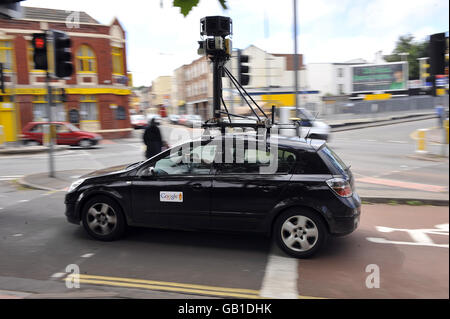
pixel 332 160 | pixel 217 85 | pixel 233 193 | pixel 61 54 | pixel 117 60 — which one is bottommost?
pixel 233 193

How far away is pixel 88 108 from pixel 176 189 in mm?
26798

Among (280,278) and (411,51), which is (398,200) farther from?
(411,51)

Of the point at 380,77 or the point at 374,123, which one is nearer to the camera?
the point at 374,123

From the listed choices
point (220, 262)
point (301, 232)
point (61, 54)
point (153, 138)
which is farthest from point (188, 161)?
point (61, 54)

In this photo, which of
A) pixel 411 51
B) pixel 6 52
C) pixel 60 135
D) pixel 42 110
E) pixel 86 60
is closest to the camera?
pixel 60 135

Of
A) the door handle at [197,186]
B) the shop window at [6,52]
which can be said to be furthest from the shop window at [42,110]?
the door handle at [197,186]

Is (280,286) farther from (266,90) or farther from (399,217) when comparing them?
(266,90)

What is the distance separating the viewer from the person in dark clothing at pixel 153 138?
33.9 feet

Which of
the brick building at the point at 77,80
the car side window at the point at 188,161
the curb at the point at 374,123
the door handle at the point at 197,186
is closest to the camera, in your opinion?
the door handle at the point at 197,186

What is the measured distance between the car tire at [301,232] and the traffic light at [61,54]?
7947mm

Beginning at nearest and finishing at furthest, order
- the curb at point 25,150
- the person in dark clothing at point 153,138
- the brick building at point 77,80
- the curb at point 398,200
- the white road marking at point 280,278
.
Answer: the white road marking at point 280,278
the curb at point 398,200
the person in dark clothing at point 153,138
the curb at point 25,150
the brick building at point 77,80

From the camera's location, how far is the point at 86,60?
30.0m

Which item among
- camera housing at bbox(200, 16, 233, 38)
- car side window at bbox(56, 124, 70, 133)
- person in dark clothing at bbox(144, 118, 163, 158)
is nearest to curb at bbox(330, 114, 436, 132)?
car side window at bbox(56, 124, 70, 133)

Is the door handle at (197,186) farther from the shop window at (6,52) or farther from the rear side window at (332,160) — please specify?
the shop window at (6,52)
